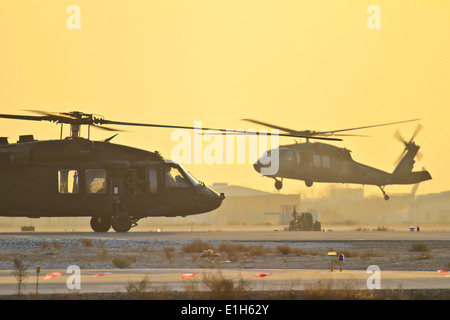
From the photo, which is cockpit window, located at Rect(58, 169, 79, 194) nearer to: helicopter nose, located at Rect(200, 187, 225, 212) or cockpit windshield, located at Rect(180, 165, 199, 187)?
cockpit windshield, located at Rect(180, 165, 199, 187)

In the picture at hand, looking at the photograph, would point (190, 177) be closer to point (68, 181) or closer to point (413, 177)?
point (68, 181)

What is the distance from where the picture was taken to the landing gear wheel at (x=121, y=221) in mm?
40553

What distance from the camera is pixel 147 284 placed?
70.1ft

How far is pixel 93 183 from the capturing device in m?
39.6

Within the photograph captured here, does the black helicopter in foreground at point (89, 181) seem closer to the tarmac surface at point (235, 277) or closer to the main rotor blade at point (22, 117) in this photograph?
the main rotor blade at point (22, 117)

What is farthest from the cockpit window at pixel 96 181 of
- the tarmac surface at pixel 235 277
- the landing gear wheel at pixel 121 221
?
the tarmac surface at pixel 235 277

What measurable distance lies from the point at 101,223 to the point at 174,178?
4.46 m

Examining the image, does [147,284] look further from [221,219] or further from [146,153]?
[221,219]

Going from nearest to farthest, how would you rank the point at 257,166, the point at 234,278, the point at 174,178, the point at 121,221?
the point at 234,278 < the point at 121,221 < the point at 174,178 < the point at 257,166

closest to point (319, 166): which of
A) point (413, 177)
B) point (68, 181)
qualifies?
point (413, 177)

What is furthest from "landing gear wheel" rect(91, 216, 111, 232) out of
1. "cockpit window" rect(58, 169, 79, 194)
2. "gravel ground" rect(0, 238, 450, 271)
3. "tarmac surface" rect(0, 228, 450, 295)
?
"tarmac surface" rect(0, 228, 450, 295)
